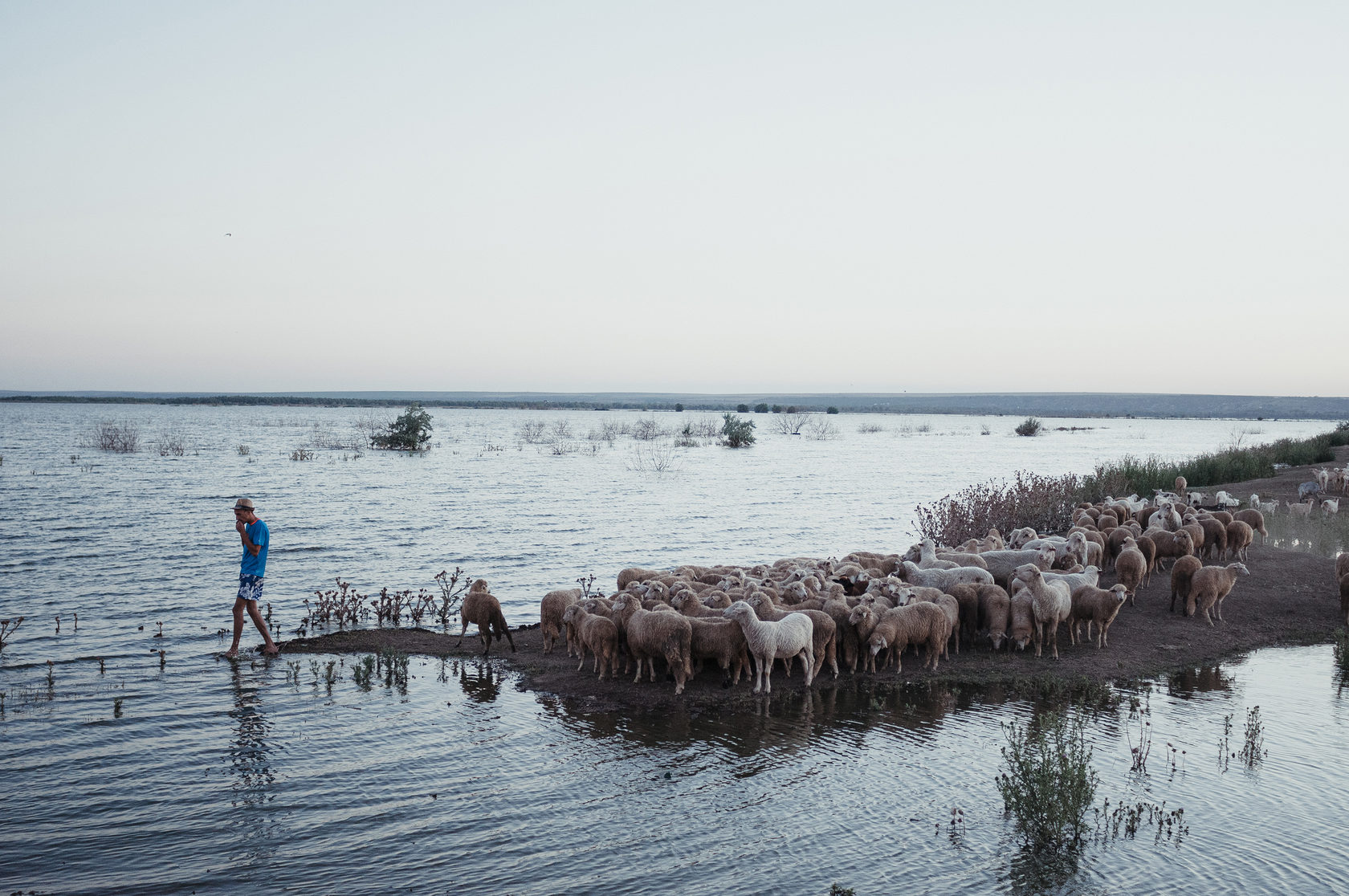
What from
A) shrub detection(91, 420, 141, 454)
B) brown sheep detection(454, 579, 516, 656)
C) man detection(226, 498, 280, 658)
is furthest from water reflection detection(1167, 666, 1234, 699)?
shrub detection(91, 420, 141, 454)

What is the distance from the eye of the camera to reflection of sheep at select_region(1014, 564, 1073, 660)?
42.2 ft

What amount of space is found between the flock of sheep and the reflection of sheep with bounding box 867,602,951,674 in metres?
0.02

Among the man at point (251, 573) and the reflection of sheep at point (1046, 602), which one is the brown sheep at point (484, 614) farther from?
the reflection of sheep at point (1046, 602)

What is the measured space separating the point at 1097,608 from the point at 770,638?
5.41 m

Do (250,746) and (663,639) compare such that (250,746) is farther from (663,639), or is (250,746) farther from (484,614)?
(663,639)

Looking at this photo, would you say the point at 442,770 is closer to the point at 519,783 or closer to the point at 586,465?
the point at 519,783

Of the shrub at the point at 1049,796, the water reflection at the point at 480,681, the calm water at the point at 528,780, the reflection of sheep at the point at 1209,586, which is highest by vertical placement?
the reflection of sheep at the point at 1209,586

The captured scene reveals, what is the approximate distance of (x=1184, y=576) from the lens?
14891mm

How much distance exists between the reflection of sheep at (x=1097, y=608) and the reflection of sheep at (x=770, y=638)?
4585 mm

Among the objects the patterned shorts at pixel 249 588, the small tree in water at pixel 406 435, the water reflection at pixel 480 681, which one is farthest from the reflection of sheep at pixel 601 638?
the small tree in water at pixel 406 435

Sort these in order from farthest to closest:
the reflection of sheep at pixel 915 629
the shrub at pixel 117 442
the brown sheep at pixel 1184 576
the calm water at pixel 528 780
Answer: the shrub at pixel 117 442 → the brown sheep at pixel 1184 576 → the reflection of sheep at pixel 915 629 → the calm water at pixel 528 780

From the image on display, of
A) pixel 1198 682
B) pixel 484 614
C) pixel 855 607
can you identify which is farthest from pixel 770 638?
pixel 1198 682

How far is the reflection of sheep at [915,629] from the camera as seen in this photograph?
40.0 ft

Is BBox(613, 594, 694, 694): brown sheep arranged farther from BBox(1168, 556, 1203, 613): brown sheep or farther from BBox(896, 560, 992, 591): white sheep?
BBox(1168, 556, 1203, 613): brown sheep
